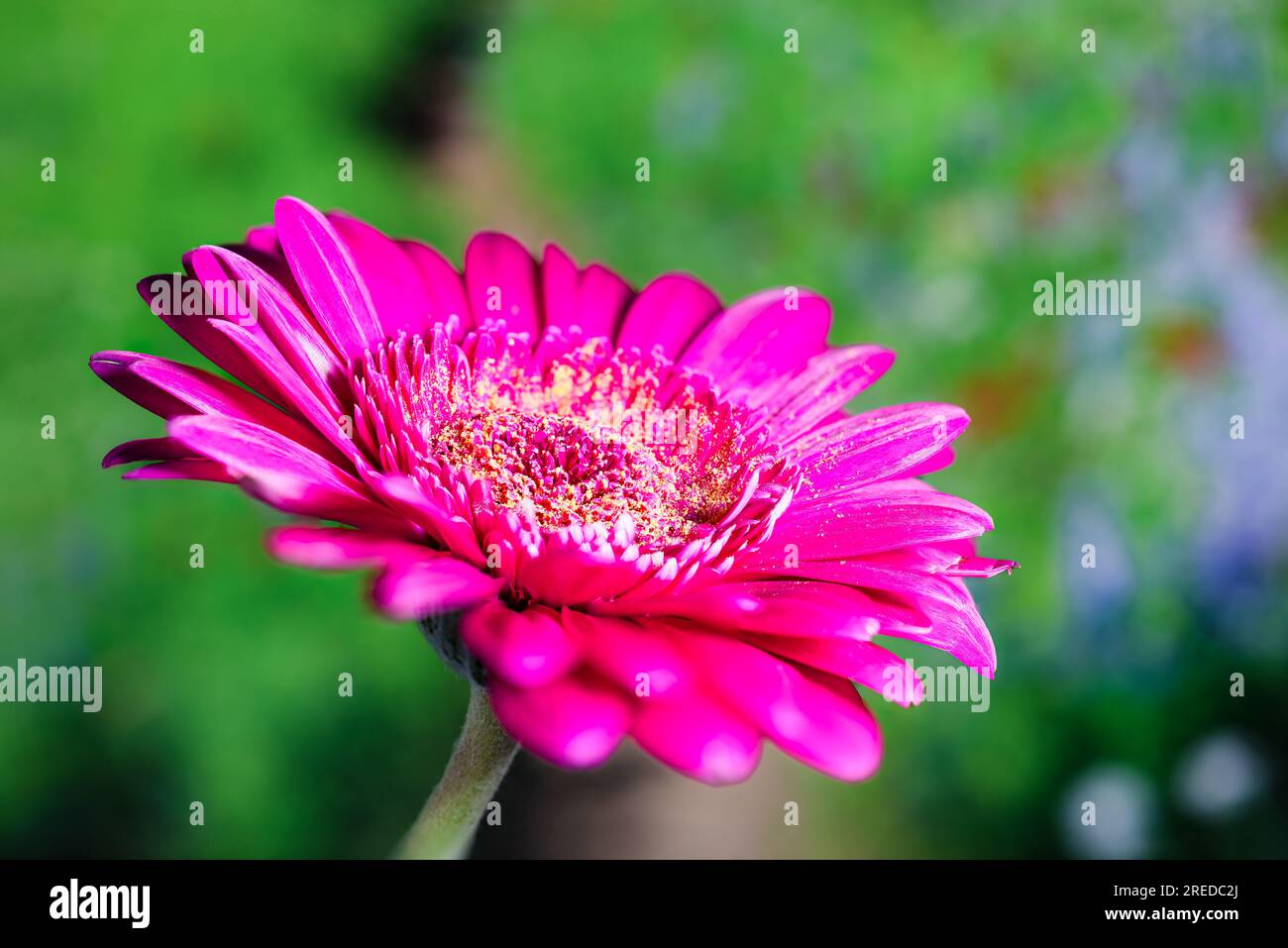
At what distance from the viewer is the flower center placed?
398 millimetres

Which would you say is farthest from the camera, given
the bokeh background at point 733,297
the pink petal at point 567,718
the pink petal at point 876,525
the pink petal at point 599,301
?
the bokeh background at point 733,297

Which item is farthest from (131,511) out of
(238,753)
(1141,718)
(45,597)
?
(1141,718)

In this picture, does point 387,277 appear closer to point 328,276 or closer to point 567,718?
point 328,276

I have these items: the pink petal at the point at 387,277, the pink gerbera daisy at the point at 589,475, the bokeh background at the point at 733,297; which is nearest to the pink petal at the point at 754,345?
the pink gerbera daisy at the point at 589,475

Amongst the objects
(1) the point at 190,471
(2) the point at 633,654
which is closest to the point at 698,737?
(2) the point at 633,654

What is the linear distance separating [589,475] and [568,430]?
3cm

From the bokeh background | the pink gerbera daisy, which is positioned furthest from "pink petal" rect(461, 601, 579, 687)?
the bokeh background

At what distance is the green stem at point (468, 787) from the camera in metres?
0.34

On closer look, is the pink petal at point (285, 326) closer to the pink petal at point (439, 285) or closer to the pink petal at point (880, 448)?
the pink petal at point (439, 285)

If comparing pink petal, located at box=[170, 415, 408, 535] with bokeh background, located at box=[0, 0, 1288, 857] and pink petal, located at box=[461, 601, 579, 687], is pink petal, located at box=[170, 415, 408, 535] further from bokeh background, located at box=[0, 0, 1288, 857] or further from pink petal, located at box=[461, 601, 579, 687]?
bokeh background, located at box=[0, 0, 1288, 857]

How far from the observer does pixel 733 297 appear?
3.71 ft

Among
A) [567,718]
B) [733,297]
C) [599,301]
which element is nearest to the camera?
[567,718]

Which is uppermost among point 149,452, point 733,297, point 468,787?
point 733,297

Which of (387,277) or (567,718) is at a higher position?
(387,277)
